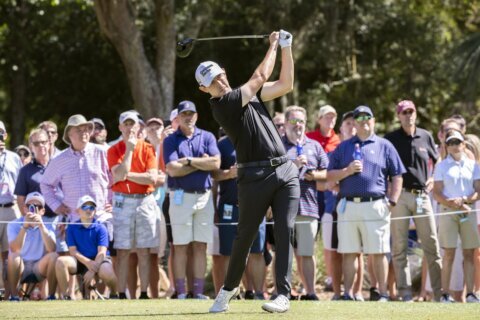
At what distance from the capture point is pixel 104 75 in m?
28.6

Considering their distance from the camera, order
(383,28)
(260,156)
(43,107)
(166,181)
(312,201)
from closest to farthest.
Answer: (260,156) → (312,201) → (166,181) → (383,28) → (43,107)

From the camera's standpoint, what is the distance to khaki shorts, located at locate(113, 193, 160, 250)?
13.4 m

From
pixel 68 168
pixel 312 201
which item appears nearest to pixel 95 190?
pixel 68 168

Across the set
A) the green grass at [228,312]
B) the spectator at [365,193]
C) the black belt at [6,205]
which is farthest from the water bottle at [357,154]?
the black belt at [6,205]

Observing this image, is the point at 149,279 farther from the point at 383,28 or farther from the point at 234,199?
the point at 383,28

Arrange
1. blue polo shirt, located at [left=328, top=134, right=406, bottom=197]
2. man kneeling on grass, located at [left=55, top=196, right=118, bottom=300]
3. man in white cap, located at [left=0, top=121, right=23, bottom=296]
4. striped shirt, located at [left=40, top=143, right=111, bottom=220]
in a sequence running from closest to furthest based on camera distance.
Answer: blue polo shirt, located at [left=328, top=134, right=406, bottom=197] < man kneeling on grass, located at [left=55, top=196, right=118, bottom=300] < striped shirt, located at [left=40, top=143, right=111, bottom=220] < man in white cap, located at [left=0, top=121, right=23, bottom=296]

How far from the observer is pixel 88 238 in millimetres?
13180

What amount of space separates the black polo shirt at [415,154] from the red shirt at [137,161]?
124 inches

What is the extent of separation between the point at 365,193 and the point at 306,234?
37.0 inches

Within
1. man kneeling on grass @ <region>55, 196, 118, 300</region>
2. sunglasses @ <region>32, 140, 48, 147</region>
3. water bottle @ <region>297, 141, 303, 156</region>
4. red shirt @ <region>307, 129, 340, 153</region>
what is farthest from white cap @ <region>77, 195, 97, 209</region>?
red shirt @ <region>307, 129, 340, 153</region>

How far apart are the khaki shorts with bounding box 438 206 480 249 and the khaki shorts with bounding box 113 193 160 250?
11.9 ft

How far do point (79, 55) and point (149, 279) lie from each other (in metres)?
15.6

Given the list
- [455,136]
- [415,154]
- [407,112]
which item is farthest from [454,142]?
[407,112]

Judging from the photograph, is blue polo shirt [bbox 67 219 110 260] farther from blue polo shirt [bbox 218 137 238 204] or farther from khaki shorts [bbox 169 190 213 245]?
blue polo shirt [bbox 218 137 238 204]
